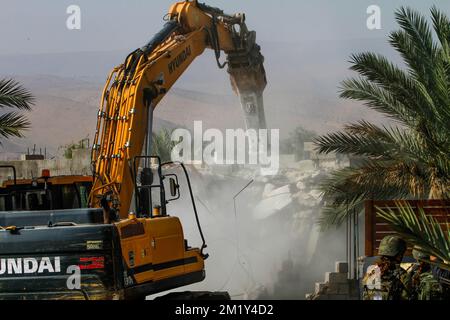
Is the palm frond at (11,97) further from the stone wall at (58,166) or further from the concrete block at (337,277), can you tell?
the stone wall at (58,166)

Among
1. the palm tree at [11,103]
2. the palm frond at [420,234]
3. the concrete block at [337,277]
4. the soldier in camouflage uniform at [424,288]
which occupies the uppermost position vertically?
the palm tree at [11,103]

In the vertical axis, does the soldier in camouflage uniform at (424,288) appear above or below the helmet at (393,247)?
below

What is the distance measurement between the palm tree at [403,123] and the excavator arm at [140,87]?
312 centimetres

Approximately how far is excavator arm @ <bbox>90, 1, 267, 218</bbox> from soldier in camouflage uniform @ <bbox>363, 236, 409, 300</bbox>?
180 inches

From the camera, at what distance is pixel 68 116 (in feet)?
369

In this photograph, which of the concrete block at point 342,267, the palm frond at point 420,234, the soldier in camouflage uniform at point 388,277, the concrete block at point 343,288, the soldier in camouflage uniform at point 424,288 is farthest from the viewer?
the concrete block at point 343,288

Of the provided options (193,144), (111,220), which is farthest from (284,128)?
(111,220)

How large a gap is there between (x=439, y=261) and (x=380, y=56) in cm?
891

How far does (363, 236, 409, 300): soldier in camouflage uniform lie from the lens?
9320 mm

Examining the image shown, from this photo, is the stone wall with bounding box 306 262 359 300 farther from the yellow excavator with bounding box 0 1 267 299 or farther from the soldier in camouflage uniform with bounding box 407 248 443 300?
the soldier in camouflage uniform with bounding box 407 248 443 300

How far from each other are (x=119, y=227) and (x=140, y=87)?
4.92m

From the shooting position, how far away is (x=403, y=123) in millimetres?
17734

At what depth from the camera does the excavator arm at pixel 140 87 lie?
1554 centimetres

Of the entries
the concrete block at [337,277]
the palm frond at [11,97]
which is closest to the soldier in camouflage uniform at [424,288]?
the concrete block at [337,277]
